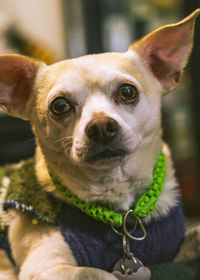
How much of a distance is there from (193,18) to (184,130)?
9.43ft

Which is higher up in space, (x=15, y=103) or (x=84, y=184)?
(x=15, y=103)

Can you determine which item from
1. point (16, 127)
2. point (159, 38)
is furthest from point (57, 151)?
point (16, 127)

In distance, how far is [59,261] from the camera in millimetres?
927

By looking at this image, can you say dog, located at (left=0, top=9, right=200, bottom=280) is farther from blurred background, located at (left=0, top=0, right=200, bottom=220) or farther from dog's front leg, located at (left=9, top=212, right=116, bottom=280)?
blurred background, located at (left=0, top=0, right=200, bottom=220)

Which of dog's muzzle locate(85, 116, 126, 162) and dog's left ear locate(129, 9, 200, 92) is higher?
dog's left ear locate(129, 9, 200, 92)

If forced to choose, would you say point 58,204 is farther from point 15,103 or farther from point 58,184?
point 15,103

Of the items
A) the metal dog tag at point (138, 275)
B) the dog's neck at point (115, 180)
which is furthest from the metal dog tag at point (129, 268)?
the dog's neck at point (115, 180)

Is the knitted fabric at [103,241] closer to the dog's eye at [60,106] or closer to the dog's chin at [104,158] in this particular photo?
the dog's chin at [104,158]

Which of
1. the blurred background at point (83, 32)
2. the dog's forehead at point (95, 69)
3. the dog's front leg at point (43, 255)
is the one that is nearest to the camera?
the dog's front leg at point (43, 255)

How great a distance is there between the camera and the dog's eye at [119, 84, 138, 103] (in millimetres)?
1008

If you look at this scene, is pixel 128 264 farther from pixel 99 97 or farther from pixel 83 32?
pixel 83 32

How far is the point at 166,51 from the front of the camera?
3.75 feet

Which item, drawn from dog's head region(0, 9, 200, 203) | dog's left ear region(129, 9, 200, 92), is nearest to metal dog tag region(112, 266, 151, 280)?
dog's head region(0, 9, 200, 203)

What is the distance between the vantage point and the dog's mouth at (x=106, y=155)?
0.92 m
